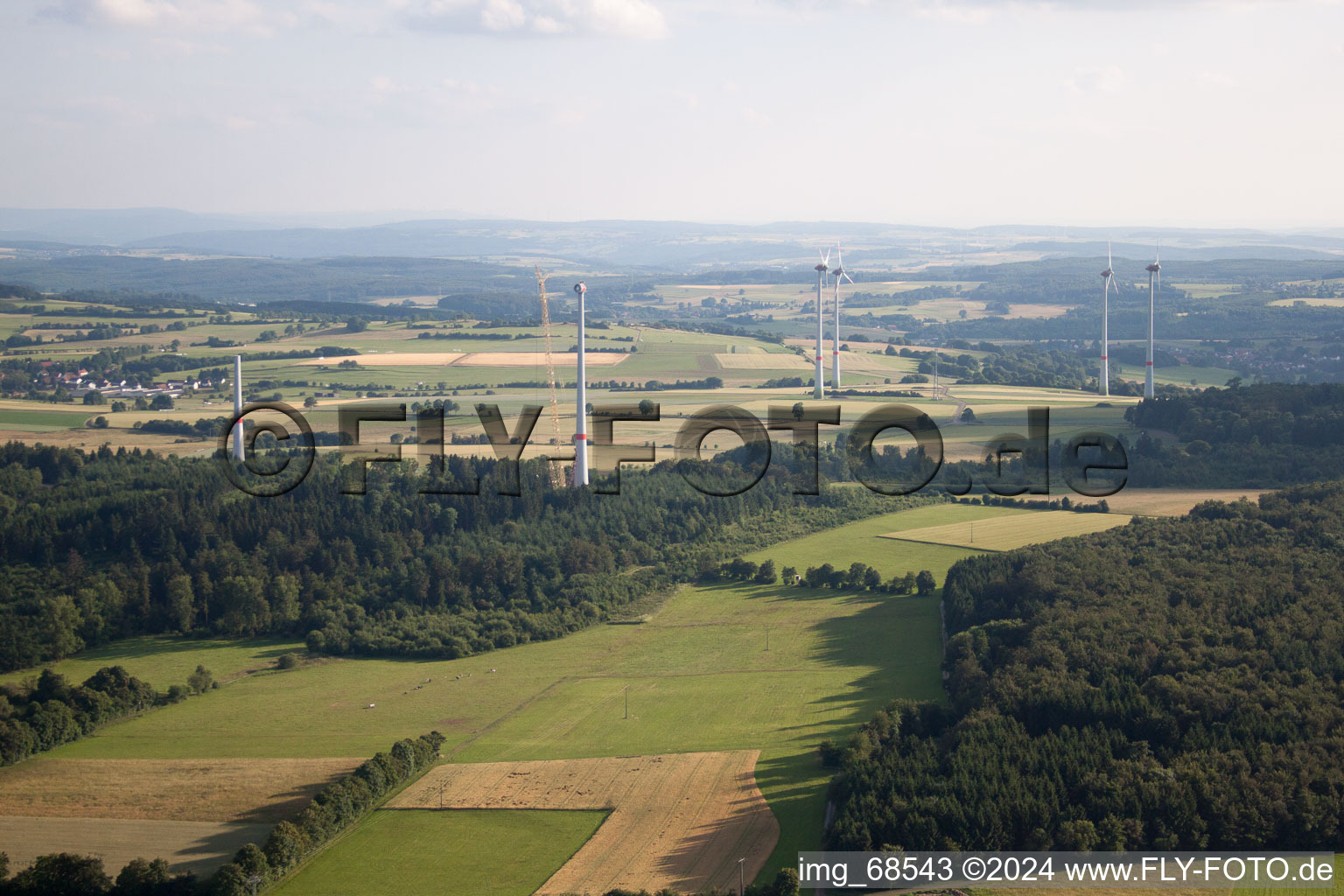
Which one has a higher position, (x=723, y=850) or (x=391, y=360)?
(x=391, y=360)

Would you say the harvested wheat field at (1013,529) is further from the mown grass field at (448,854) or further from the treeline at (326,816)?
the mown grass field at (448,854)

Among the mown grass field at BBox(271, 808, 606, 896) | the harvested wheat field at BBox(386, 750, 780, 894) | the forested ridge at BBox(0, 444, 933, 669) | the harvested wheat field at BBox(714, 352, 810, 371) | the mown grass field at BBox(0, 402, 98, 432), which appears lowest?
the mown grass field at BBox(271, 808, 606, 896)

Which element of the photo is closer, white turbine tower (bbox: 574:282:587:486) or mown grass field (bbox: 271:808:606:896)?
mown grass field (bbox: 271:808:606:896)

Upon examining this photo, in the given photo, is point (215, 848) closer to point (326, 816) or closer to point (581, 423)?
point (326, 816)

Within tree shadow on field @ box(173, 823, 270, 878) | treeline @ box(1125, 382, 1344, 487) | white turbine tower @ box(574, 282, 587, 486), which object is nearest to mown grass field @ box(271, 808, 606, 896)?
tree shadow on field @ box(173, 823, 270, 878)

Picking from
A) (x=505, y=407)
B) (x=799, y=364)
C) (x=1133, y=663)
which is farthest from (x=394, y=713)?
(x=799, y=364)

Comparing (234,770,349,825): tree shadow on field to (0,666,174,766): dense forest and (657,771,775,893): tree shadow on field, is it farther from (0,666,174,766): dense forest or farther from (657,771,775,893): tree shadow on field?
(657,771,775,893): tree shadow on field

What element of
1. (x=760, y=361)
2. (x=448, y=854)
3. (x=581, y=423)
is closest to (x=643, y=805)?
(x=448, y=854)
